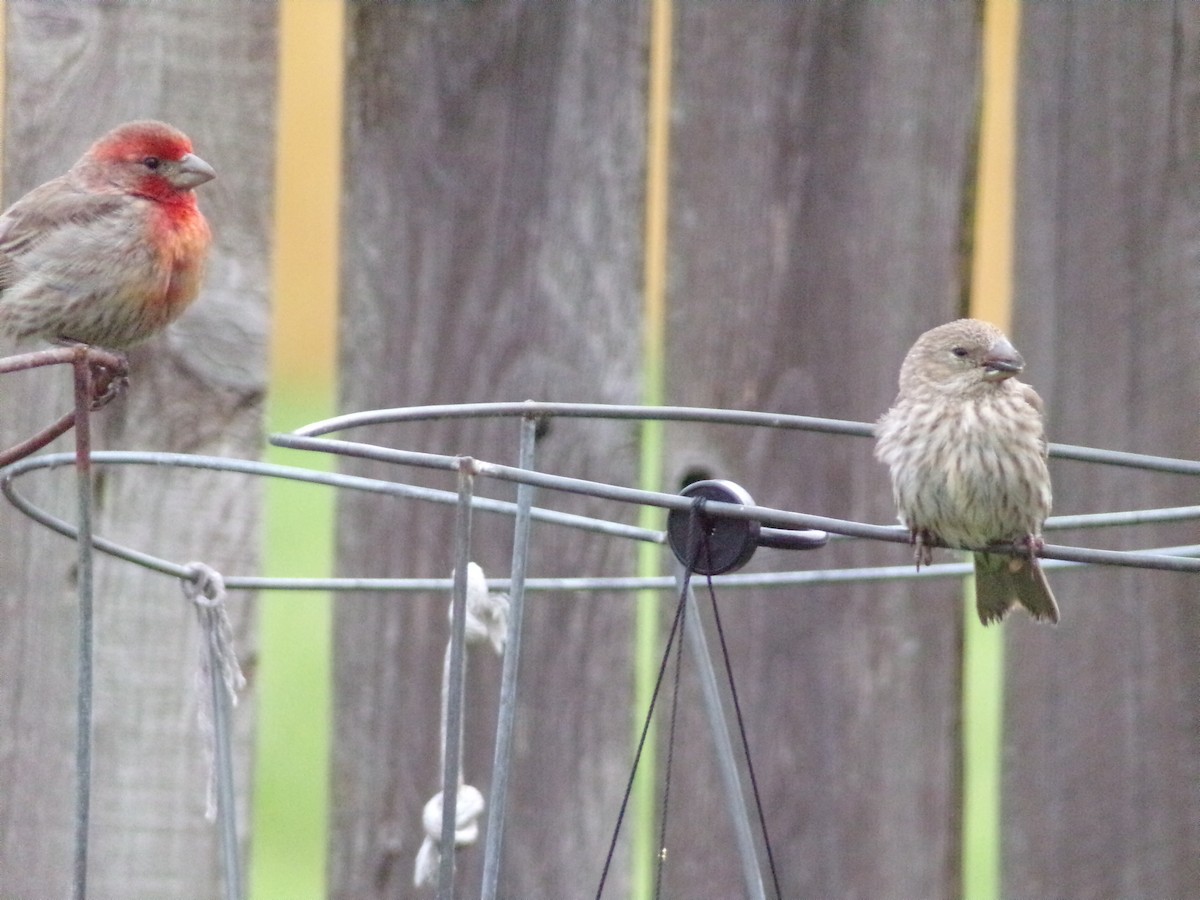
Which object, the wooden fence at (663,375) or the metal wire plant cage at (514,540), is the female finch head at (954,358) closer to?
the wooden fence at (663,375)

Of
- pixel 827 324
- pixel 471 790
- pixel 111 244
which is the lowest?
pixel 471 790

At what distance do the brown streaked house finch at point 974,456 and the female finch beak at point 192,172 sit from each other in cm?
134

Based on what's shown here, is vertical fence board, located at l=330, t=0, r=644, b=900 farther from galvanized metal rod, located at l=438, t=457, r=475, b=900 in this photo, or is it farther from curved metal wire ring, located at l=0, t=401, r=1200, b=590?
galvanized metal rod, located at l=438, t=457, r=475, b=900

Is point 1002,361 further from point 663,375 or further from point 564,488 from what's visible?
point 564,488

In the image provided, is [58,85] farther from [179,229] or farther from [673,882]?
[673,882]

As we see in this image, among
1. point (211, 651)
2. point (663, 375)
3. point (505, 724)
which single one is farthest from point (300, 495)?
point (505, 724)

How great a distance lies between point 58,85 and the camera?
10.1 feet

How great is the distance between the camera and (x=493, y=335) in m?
3.20

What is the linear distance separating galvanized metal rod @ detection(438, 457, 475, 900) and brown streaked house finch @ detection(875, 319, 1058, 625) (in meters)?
1.22

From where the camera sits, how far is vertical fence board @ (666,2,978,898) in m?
3.19

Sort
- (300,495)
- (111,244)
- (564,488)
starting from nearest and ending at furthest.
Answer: (564,488)
(111,244)
(300,495)

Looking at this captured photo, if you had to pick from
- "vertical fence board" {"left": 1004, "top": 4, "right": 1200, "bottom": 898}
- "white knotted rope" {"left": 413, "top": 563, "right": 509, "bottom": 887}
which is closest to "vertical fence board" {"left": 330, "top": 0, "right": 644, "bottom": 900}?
"white knotted rope" {"left": 413, "top": 563, "right": 509, "bottom": 887}

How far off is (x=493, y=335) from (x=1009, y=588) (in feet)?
3.56

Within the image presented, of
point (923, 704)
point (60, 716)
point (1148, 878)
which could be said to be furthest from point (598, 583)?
point (1148, 878)
